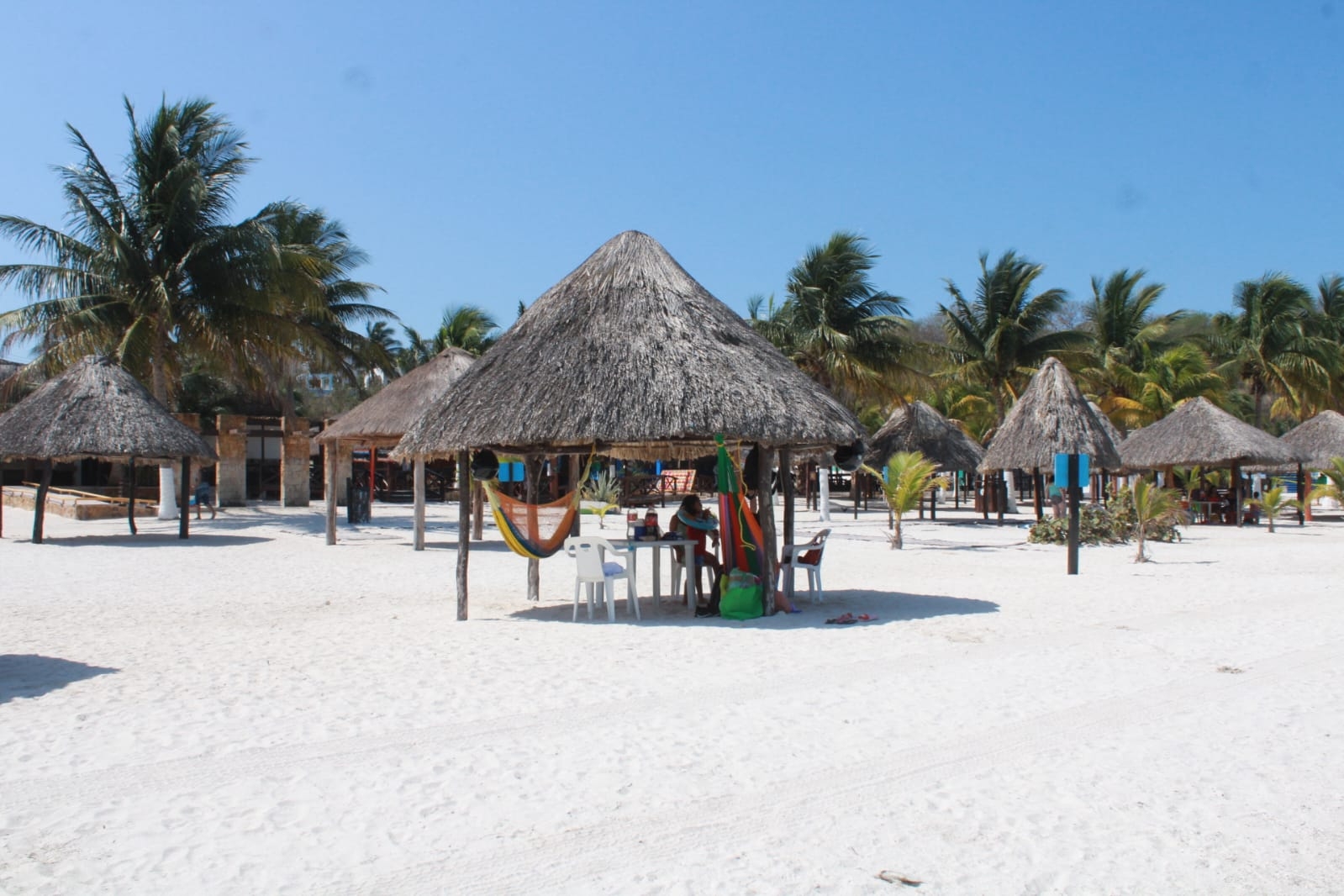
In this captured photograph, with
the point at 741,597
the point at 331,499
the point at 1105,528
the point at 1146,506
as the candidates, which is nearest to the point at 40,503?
the point at 331,499

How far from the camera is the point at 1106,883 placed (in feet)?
11.4

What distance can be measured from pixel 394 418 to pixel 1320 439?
24693mm

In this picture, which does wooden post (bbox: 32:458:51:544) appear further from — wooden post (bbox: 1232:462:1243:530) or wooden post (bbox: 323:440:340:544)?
wooden post (bbox: 1232:462:1243:530)

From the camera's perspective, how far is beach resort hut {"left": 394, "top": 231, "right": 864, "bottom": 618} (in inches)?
345

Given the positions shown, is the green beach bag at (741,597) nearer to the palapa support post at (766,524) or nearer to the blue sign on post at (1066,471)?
the palapa support post at (766,524)

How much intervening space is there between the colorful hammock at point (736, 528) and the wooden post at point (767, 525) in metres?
0.08

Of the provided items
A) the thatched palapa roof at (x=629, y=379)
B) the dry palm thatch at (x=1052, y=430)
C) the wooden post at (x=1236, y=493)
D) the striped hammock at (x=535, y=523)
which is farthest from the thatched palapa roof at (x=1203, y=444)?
the striped hammock at (x=535, y=523)

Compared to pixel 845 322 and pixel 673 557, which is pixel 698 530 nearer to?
pixel 673 557

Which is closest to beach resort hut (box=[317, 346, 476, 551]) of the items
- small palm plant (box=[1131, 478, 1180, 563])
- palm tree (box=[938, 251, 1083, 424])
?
small palm plant (box=[1131, 478, 1180, 563])

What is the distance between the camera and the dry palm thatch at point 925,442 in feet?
86.6

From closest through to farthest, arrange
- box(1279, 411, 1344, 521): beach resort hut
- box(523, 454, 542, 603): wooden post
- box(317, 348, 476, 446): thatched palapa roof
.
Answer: box(523, 454, 542, 603): wooden post < box(317, 348, 476, 446): thatched palapa roof < box(1279, 411, 1344, 521): beach resort hut

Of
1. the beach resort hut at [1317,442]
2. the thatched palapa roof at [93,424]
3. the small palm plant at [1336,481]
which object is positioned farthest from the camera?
the beach resort hut at [1317,442]

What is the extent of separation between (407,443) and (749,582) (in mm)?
3408

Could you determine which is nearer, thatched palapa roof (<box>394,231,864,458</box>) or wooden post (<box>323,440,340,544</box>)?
thatched palapa roof (<box>394,231,864,458</box>)
